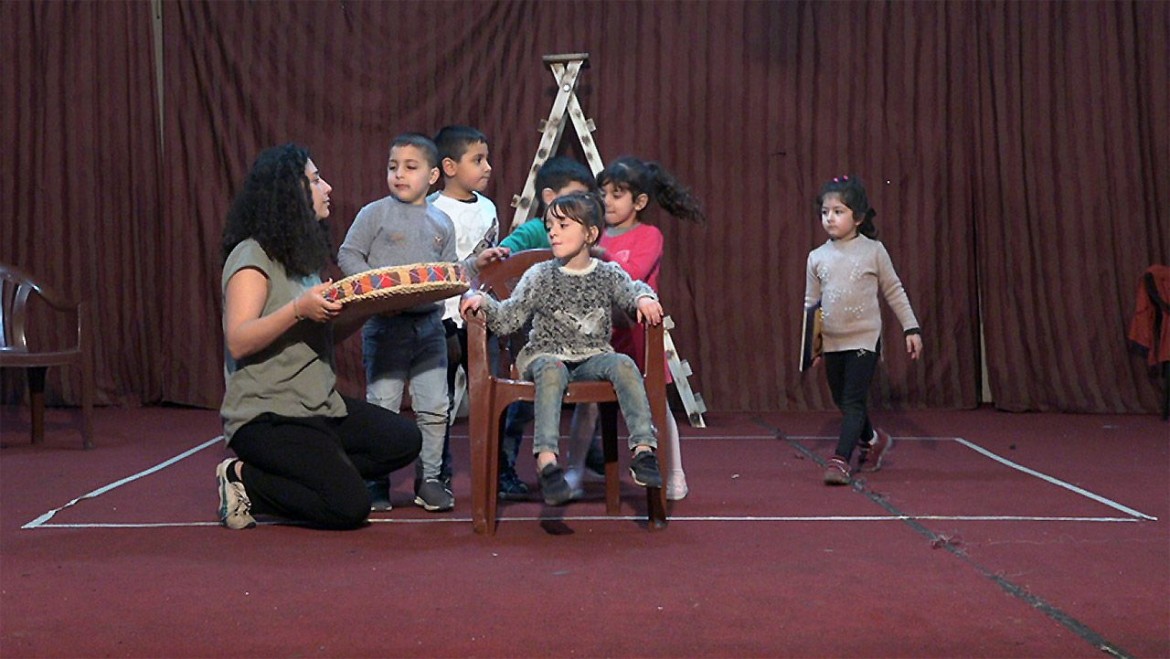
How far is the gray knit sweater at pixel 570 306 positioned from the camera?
3.49 metres

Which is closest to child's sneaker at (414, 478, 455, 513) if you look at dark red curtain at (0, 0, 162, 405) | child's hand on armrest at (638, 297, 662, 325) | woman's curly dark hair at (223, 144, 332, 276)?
woman's curly dark hair at (223, 144, 332, 276)

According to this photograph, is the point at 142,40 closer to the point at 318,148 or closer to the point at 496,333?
the point at 318,148

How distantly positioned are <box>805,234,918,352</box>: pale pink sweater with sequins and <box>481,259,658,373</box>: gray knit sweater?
3.57 ft

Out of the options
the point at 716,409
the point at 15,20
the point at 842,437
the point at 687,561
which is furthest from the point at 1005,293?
the point at 15,20

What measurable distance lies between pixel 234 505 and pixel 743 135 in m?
3.55

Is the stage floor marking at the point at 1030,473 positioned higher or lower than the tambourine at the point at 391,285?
lower

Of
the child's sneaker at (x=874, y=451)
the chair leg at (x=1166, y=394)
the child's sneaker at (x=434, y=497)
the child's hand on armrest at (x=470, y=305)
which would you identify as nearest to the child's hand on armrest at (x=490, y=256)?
the child's hand on armrest at (x=470, y=305)

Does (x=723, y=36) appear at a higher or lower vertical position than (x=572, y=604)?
higher

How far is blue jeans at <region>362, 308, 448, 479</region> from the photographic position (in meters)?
3.75

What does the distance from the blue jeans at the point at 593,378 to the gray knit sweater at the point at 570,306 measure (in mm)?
79

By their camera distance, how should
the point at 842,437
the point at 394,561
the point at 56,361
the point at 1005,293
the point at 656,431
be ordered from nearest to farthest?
the point at 394,561
the point at 656,431
the point at 842,437
the point at 56,361
the point at 1005,293

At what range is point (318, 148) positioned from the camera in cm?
637

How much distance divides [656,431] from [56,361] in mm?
2709

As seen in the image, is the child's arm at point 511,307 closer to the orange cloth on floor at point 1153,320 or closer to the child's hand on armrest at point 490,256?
the child's hand on armrest at point 490,256
